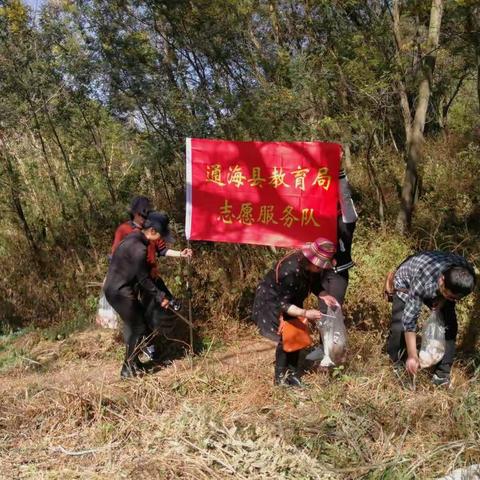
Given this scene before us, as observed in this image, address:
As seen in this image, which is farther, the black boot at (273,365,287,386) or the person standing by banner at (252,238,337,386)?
the black boot at (273,365,287,386)

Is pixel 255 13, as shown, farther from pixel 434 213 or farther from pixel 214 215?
pixel 214 215

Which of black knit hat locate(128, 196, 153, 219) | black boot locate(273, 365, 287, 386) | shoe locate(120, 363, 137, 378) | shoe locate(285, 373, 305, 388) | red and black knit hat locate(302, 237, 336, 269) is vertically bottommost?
shoe locate(120, 363, 137, 378)

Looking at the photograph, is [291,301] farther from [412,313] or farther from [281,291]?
[412,313]

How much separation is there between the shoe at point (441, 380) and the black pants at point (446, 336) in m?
0.02

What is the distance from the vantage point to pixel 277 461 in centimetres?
258

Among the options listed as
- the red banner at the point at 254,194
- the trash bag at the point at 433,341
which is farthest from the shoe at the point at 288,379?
the red banner at the point at 254,194

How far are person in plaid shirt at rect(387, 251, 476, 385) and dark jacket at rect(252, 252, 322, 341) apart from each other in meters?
0.60

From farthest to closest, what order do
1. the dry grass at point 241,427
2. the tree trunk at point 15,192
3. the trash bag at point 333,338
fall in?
the tree trunk at point 15,192, the trash bag at point 333,338, the dry grass at point 241,427

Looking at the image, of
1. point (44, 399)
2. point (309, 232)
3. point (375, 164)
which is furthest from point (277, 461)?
point (375, 164)

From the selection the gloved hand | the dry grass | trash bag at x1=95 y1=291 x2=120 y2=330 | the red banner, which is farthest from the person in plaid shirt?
trash bag at x1=95 y1=291 x2=120 y2=330

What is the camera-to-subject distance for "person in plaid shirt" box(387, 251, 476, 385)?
2.89 m

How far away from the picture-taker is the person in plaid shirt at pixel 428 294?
114 inches

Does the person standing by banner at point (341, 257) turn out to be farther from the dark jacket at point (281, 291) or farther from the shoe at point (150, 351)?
the shoe at point (150, 351)

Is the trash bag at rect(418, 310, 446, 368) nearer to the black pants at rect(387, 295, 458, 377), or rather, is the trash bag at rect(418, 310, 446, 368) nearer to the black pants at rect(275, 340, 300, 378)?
the black pants at rect(387, 295, 458, 377)
